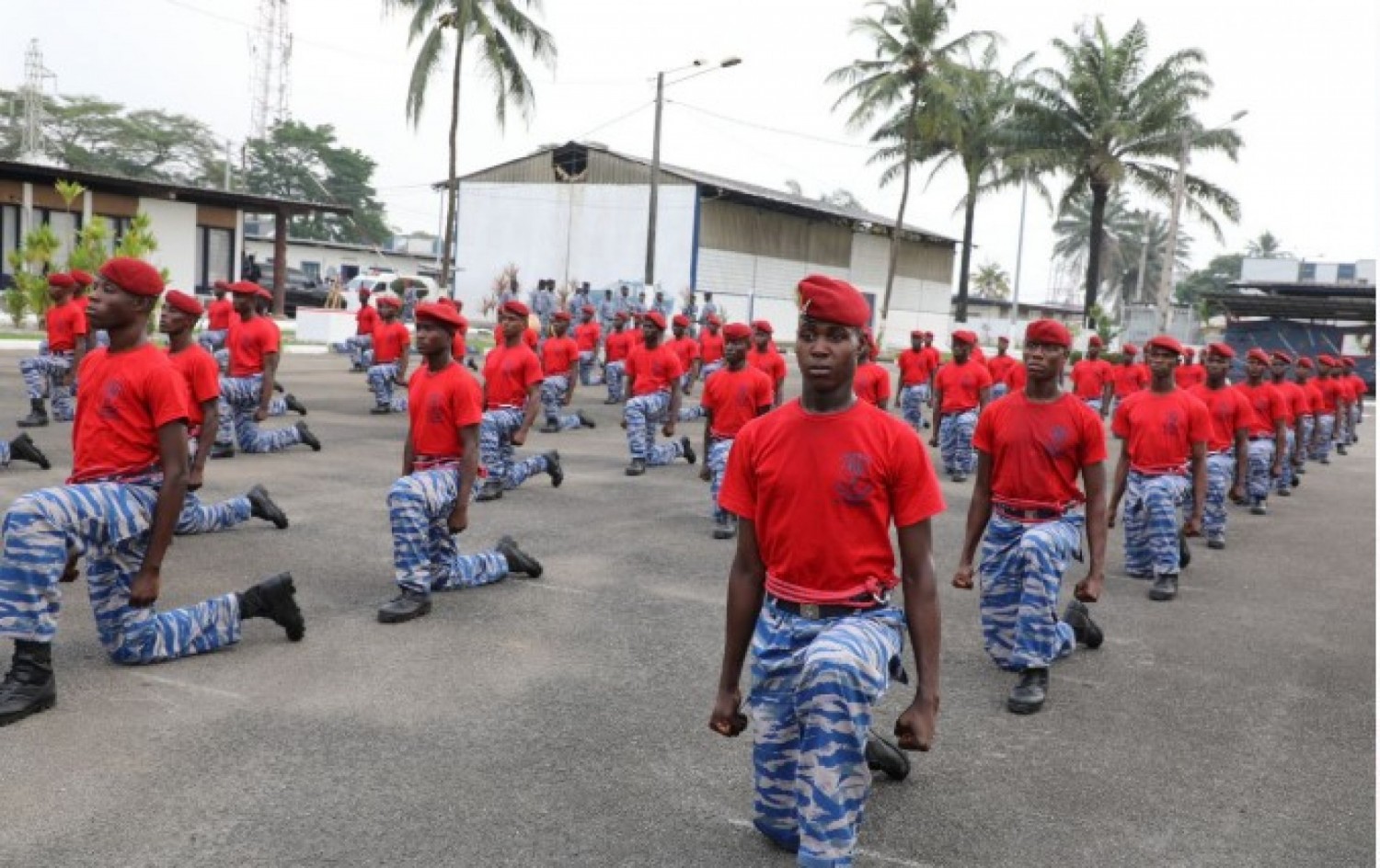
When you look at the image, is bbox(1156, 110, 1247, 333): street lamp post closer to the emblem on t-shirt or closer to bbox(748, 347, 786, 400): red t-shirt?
bbox(748, 347, 786, 400): red t-shirt

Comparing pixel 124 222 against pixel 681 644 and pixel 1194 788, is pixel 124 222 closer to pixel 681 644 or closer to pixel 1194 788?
pixel 681 644

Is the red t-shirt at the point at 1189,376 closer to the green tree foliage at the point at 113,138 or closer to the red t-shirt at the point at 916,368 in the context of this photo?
the red t-shirt at the point at 916,368

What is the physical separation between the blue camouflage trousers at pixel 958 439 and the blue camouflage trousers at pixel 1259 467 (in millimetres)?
3132

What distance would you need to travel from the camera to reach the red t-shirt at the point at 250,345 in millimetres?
12594

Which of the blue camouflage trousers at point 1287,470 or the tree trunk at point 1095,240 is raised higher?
the tree trunk at point 1095,240

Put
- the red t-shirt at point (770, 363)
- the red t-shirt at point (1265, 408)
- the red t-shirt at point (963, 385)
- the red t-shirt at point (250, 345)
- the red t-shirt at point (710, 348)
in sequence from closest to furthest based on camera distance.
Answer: the red t-shirt at point (250, 345) < the red t-shirt at point (1265, 408) < the red t-shirt at point (770, 363) < the red t-shirt at point (963, 385) < the red t-shirt at point (710, 348)

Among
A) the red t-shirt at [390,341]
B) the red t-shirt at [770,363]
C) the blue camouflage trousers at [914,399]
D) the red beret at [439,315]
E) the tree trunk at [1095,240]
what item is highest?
the tree trunk at [1095,240]

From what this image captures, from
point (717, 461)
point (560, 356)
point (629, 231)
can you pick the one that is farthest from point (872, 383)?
point (629, 231)

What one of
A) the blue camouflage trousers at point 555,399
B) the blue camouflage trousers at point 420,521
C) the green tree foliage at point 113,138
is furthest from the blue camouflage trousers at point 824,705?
the green tree foliage at point 113,138

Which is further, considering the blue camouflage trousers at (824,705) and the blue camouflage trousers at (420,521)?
the blue camouflage trousers at (420,521)

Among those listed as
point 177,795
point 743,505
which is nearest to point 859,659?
point 743,505

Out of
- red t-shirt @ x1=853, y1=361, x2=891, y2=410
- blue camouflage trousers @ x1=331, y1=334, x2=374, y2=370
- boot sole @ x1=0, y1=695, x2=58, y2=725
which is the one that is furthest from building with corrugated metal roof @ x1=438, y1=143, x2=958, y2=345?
boot sole @ x1=0, y1=695, x2=58, y2=725

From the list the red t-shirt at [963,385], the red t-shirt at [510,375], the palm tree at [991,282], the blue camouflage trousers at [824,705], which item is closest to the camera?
the blue camouflage trousers at [824,705]

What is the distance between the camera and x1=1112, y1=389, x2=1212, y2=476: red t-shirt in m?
8.67
